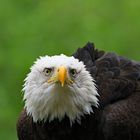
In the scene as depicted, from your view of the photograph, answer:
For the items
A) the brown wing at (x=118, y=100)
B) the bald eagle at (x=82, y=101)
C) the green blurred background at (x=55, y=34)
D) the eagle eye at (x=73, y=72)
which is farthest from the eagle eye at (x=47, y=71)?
the green blurred background at (x=55, y=34)

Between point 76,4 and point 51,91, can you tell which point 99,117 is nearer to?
point 51,91

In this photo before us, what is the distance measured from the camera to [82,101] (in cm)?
1246

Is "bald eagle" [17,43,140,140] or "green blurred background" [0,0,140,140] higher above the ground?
"green blurred background" [0,0,140,140]

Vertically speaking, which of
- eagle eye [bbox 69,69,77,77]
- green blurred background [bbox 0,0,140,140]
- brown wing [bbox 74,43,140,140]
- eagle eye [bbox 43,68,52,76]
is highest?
green blurred background [bbox 0,0,140,140]

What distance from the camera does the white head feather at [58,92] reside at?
1224 cm

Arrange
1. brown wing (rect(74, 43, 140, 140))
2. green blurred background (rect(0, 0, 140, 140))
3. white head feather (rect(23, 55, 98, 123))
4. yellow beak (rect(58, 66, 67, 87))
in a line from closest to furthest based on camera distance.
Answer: yellow beak (rect(58, 66, 67, 87)) → white head feather (rect(23, 55, 98, 123)) → brown wing (rect(74, 43, 140, 140)) → green blurred background (rect(0, 0, 140, 140))

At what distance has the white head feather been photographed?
1224 cm

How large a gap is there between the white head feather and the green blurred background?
21.0 ft

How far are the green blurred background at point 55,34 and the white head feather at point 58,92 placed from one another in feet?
21.0

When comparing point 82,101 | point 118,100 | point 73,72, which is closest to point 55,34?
point 118,100

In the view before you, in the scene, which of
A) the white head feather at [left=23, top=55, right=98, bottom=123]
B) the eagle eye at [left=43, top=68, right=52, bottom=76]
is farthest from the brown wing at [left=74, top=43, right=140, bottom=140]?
the eagle eye at [left=43, top=68, right=52, bottom=76]

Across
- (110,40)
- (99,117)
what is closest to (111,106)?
(99,117)

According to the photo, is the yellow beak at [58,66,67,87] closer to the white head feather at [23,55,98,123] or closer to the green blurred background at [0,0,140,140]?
the white head feather at [23,55,98,123]

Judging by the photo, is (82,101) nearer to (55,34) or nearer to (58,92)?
(58,92)
